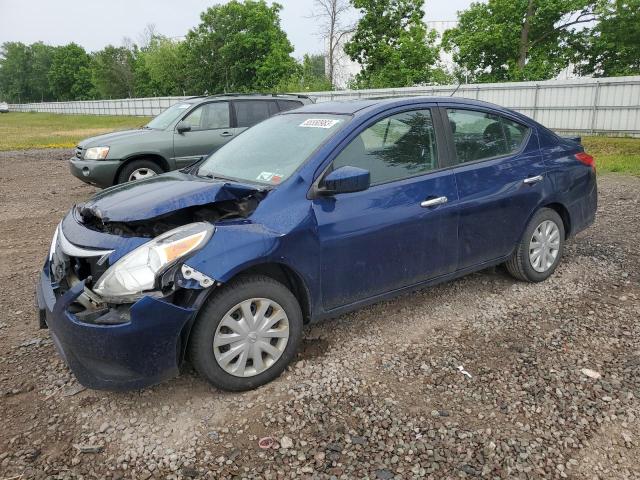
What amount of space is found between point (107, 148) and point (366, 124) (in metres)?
5.96

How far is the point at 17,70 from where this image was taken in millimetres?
108062

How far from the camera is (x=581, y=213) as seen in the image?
4863mm

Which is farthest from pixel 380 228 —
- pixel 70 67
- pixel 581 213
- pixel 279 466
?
pixel 70 67

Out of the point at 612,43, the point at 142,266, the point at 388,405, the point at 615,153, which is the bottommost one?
the point at 388,405

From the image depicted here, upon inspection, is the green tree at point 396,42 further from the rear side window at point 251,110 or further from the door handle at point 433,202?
the door handle at point 433,202

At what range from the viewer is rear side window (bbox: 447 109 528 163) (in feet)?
13.0

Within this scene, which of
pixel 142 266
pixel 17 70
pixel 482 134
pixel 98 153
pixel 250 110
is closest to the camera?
pixel 142 266

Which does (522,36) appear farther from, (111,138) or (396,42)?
(111,138)

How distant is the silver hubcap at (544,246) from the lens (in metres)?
4.48

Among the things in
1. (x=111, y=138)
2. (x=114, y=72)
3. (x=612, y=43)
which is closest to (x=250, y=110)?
(x=111, y=138)

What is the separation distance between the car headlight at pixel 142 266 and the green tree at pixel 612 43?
111 ft

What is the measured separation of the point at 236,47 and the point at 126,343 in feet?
184

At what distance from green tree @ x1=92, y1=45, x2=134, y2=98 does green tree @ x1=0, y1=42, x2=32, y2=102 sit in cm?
4208

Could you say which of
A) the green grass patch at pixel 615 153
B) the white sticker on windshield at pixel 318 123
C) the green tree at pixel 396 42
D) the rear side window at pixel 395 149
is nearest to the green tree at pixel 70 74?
the green tree at pixel 396 42
